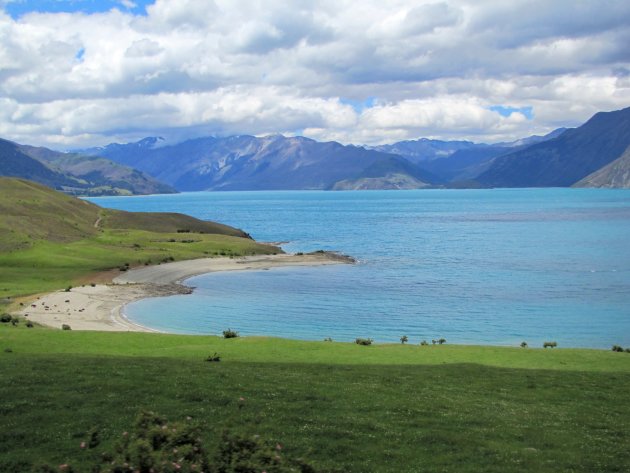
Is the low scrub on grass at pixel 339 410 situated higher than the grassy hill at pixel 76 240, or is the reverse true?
the grassy hill at pixel 76 240

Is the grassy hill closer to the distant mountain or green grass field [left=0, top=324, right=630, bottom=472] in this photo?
the distant mountain

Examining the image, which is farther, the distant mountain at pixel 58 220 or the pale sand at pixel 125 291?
the distant mountain at pixel 58 220

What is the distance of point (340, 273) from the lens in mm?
101312

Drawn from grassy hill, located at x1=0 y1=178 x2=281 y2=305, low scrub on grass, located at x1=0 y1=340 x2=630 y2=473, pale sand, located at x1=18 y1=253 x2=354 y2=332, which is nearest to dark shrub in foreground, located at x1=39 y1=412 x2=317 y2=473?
low scrub on grass, located at x1=0 y1=340 x2=630 y2=473

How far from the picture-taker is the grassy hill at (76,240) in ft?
297

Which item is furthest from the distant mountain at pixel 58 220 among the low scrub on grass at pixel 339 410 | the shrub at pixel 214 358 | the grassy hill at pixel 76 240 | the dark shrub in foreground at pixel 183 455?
the dark shrub in foreground at pixel 183 455

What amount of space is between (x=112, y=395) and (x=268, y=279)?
246 ft

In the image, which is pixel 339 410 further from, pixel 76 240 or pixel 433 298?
pixel 76 240

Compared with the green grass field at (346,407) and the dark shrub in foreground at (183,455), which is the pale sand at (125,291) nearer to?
the green grass field at (346,407)

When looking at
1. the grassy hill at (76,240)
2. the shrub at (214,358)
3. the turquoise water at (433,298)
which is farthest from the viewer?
the grassy hill at (76,240)

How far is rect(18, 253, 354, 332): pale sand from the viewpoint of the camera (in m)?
57.7

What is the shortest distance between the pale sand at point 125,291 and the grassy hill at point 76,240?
5.08m

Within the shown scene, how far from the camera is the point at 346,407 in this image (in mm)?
20766

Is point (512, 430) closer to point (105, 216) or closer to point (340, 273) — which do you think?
point (340, 273)
